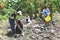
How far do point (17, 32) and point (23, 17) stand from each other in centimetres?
155

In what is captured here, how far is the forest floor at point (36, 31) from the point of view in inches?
372

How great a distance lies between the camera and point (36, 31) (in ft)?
32.6

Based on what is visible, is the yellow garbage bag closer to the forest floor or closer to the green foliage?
the forest floor

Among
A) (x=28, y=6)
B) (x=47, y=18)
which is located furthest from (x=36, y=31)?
(x=28, y=6)

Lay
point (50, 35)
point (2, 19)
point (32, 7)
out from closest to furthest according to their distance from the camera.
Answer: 1. point (50, 35)
2. point (2, 19)
3. point (32, 7)

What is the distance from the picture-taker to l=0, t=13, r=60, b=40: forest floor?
9.44 metres

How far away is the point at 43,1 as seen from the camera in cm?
1176

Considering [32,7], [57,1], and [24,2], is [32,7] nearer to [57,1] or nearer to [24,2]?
[24,2]

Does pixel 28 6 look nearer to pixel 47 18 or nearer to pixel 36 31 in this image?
pixel 47 18

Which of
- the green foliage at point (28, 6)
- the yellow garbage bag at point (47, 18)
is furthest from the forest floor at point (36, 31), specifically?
the green foliage at point (28, 6)

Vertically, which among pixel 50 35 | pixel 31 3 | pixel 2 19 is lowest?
pixel 50 35

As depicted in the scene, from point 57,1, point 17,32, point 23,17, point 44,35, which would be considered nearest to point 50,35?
point 44,35

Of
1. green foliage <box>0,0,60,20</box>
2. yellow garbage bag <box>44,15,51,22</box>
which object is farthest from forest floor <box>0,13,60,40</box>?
green foliage <box>0,0,60,20</box>

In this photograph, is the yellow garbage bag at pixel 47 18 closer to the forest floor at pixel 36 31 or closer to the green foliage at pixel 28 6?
the forest floor at pixel 36 31
